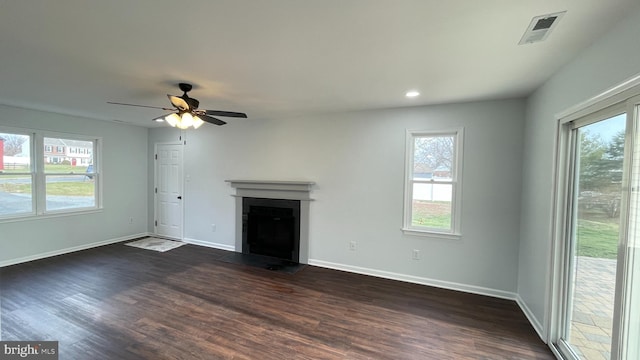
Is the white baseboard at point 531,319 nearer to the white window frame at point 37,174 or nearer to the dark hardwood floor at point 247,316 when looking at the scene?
the dark hardwood floor at point 247,316

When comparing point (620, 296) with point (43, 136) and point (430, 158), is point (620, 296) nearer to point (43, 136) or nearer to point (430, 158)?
point (430, 158)

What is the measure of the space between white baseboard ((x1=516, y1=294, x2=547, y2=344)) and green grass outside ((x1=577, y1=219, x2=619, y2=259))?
2.95 feet

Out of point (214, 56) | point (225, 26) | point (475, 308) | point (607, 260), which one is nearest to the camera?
point (225, 26)

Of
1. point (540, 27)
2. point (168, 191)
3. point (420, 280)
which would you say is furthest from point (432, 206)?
point (168, 191)

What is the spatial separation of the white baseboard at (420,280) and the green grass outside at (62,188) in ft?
15.1

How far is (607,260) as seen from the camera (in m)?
1.79

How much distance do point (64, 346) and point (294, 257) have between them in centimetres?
283

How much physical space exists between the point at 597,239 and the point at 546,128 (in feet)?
3.73

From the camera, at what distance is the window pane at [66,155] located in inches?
178

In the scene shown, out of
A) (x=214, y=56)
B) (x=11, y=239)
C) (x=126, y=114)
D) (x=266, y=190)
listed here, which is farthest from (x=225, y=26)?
(x=11, y=239)

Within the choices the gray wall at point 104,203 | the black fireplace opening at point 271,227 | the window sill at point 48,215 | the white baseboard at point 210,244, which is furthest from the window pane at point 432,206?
the window sill at point 48,215

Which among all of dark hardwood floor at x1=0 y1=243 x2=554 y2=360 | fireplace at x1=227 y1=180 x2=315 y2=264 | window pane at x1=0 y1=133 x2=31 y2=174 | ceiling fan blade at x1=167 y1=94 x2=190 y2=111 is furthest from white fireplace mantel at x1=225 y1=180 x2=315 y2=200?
window pane at x1=0 y1=133 x2=31 y2=174

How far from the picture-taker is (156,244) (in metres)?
5.30

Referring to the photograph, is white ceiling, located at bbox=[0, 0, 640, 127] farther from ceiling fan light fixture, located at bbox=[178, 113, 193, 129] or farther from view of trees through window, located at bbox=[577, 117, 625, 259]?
view of trees through window, located at bbox=[577, 117, 625, 259]
